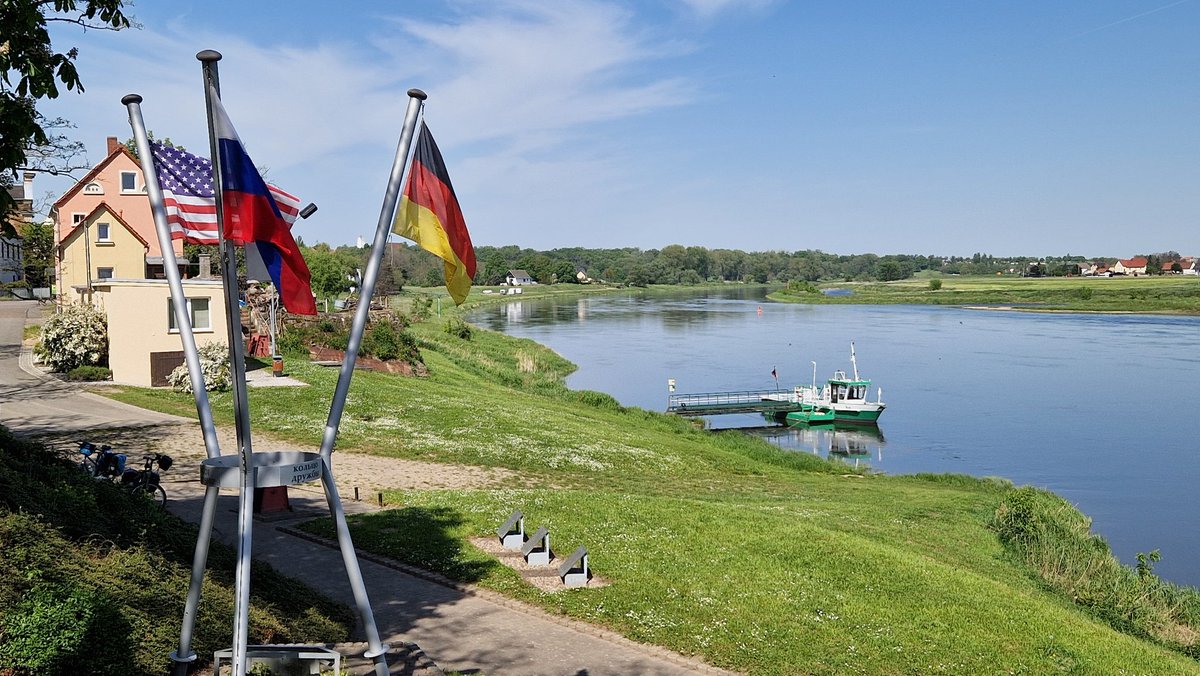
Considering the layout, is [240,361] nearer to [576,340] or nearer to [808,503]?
[808,503]

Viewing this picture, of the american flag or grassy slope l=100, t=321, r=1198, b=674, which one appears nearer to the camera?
the american flag

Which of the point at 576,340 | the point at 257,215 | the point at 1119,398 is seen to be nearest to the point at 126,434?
the point at 257,215

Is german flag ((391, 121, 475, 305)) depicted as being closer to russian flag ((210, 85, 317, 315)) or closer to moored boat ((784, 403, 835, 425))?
russian flag ((210, 85, 317, 315))

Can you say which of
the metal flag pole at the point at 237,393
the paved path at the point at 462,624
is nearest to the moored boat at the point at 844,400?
the paved path at the point at 462,624

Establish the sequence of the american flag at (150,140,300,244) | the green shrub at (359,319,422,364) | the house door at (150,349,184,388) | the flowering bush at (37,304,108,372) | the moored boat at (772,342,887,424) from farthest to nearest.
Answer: the moored boat at (772,342,887,424), the green shrub at (359,319,422,364), the flowering bush at (37,304,108,372), the house door at (150,349,184,388), the american flag at (150,140,300,244)

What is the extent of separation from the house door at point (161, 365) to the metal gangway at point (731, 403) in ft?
84.8

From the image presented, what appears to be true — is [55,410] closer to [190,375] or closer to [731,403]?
[190,375]

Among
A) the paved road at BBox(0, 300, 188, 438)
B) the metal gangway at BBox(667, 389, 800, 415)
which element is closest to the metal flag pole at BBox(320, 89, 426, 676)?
the paved road at BBox(0, 300, 188, 438)

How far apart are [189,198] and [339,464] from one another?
48.5 ft

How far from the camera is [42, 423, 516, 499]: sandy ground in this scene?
20.5 meters

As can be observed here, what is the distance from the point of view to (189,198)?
8.83 metres

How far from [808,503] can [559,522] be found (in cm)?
896

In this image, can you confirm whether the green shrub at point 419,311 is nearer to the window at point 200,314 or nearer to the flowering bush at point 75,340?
the flowering bush at point 75,340

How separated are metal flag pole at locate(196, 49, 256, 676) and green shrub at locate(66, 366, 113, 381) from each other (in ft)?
91.0
